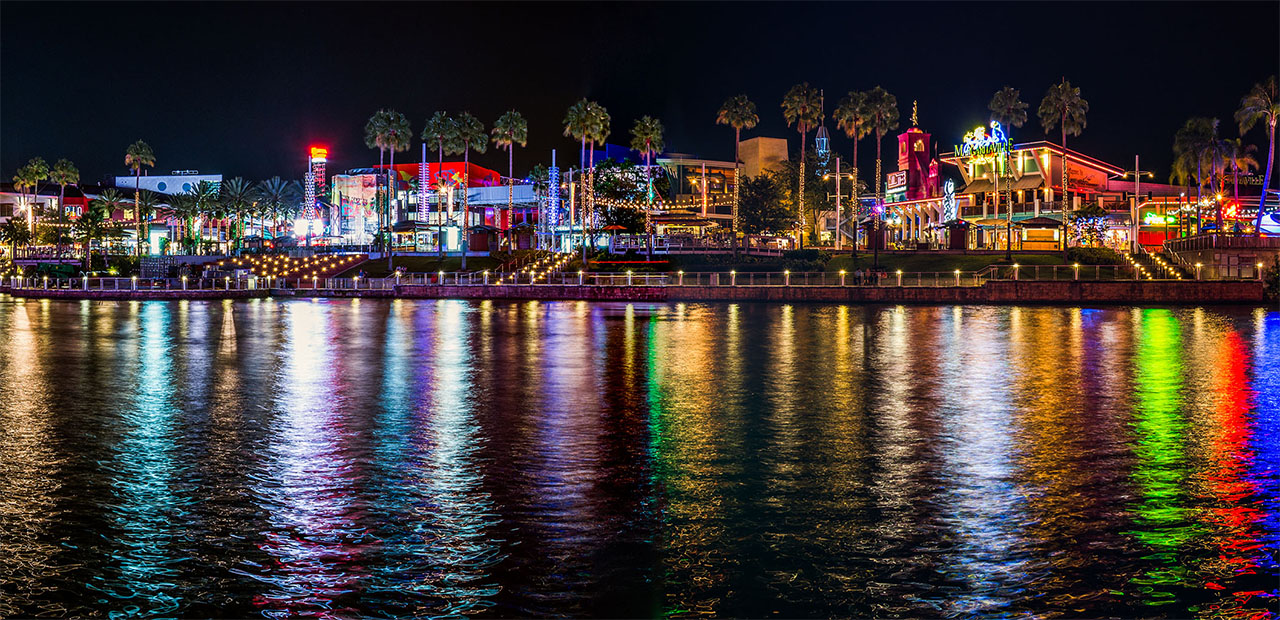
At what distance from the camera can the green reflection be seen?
8844mm

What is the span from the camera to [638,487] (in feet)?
39.6

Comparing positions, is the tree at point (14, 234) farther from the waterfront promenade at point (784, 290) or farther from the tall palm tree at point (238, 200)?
the waterfront promenade at point (784, 290)

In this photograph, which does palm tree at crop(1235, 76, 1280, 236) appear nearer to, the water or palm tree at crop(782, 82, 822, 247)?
palm tree at crop(782, 82, 822, 247)

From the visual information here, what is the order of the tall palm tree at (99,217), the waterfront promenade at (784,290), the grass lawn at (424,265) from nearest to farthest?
the waterfront promenade at (784,290), the grass lawn at (424,265), the tall palm tree at (99,217)

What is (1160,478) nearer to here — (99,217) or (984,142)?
(984,142)

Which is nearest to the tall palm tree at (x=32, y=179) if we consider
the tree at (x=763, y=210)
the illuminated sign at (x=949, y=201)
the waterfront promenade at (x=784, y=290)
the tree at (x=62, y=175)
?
the tree at (x=62, y=175)

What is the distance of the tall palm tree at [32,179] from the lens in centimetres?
12250

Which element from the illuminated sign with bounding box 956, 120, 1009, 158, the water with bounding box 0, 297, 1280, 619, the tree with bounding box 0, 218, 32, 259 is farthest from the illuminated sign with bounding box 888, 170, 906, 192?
the tree with bounding box 0, 218, 32, 259

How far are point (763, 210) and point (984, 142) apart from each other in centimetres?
2478

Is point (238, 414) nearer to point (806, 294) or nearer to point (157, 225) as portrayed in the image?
point (806, 294)

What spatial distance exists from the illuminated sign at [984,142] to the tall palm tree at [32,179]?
355 feet

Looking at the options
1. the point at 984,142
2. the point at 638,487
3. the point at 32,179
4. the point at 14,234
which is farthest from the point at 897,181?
the point at 638,487

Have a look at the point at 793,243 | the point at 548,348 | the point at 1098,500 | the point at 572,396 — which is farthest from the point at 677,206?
the point at 1098,500

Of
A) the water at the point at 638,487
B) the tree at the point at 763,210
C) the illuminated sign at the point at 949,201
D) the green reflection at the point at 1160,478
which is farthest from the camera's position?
the illuminated sign at the point at 949,201
